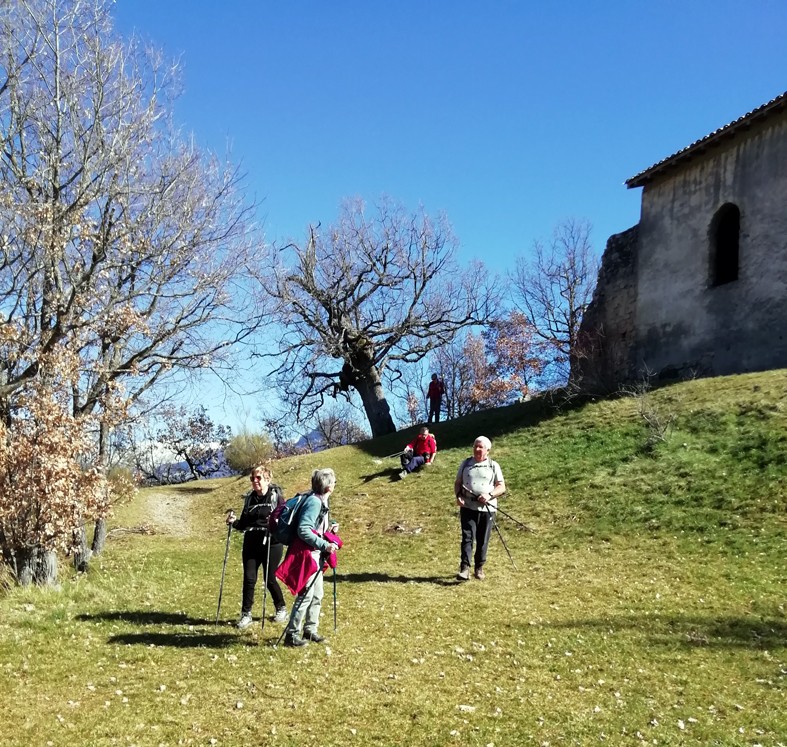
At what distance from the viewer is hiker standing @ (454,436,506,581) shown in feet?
30.7

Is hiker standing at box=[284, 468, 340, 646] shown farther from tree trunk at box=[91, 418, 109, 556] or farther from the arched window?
the arched window

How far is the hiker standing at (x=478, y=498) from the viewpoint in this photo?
937cm

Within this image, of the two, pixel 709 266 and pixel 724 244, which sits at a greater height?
pixel 724 244

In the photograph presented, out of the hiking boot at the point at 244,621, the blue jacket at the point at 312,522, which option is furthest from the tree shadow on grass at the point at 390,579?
the blue jacket at the point at 312,522

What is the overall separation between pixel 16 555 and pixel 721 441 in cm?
1340

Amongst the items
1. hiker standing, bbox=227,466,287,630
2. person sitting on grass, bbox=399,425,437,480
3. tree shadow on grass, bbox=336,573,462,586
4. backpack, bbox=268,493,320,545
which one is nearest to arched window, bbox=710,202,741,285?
person sitting on grass, bbox=399,425,437,480

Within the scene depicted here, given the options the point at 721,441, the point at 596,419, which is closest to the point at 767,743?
the point at 721,441

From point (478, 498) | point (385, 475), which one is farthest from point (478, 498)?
point (385, 475)

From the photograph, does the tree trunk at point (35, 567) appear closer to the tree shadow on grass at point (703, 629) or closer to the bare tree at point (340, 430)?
the tree shadow on grass at point (703, 629)

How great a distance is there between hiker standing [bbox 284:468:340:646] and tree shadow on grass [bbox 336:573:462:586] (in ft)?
10.9

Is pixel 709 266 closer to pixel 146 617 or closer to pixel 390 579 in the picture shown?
pixel 390 579

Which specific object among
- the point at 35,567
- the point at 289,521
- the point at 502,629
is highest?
the point at 289,521

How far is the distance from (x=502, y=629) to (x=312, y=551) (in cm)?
246

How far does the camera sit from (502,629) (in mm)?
7344
